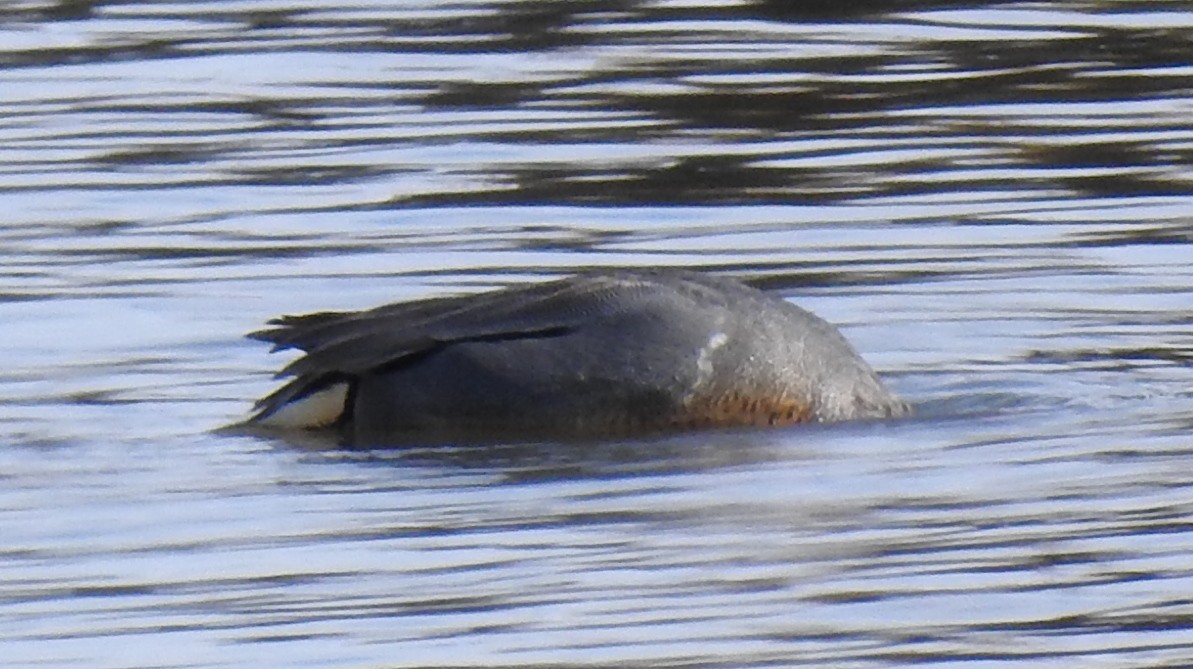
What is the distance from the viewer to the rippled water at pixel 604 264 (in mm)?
7008

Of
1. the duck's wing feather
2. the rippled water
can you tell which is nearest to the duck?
the duck's wing feather

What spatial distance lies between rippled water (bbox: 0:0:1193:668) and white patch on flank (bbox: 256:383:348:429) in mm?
197

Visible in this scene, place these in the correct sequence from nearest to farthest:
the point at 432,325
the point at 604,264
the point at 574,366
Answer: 1. the point at 574,366
2. the point at 432,325
3. the point at 604,264

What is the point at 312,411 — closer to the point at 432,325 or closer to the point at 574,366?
the point at 432,325

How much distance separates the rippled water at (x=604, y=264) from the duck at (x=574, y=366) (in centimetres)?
14

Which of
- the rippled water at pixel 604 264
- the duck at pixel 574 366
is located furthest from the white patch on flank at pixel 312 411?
the rippled water at pixel 604 264

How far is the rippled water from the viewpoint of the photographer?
7008 mm

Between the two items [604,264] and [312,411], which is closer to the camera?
[312,411]

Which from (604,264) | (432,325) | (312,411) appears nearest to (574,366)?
(432,325)

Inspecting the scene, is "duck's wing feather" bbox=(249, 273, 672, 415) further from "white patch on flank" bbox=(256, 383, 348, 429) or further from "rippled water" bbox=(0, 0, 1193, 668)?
"rippled water" bbox=(0, 0, 1193, 668)

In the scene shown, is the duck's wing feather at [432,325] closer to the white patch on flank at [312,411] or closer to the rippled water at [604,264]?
the white patch on flank at [312,411]

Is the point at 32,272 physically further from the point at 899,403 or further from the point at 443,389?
the point at 899,403

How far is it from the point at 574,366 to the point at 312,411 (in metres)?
0.75

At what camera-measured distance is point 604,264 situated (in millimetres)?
11414
